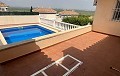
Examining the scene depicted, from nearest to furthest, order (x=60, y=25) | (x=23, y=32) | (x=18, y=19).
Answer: (x=60, y=25), (x=23, y=32), (x=18, y=19)

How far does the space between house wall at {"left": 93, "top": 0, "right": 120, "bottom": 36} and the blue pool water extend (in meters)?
4.18

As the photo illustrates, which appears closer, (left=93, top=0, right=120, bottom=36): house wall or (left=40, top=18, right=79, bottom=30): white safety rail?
(left=93, top=0, right=120, bottom=36): house wall

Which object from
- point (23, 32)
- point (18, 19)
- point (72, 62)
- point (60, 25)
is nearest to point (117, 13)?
point (60, 25)

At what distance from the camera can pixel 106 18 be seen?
671 cm

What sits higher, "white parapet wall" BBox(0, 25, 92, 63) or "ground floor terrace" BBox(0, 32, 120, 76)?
"white parapet wall" BBox(0, 25, 92, 63)

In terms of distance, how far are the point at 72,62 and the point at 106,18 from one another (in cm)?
472

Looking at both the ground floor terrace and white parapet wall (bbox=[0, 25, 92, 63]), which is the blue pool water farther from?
the ground floor terrace

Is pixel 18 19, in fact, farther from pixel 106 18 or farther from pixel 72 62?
pixel 72 62

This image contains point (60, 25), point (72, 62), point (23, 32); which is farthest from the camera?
point (23, 32)

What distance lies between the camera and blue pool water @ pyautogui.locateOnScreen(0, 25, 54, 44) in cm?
853

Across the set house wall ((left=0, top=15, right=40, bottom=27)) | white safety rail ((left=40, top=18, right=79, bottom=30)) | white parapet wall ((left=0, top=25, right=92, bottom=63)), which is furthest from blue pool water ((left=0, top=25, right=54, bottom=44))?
white parapet wall ((left=0, top=25, right=92, bottom=63))

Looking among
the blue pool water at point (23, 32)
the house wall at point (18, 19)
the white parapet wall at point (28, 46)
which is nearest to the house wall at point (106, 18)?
the white parapet wall at point (28, 46)

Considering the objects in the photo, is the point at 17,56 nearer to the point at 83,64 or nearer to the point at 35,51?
the point at 35,51

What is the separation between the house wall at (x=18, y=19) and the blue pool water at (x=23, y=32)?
1011 millimetres
